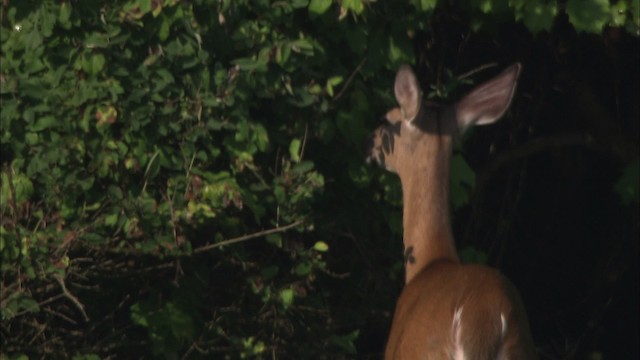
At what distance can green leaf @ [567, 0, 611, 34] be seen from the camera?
7.34 metres

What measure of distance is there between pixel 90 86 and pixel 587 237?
4.16 m

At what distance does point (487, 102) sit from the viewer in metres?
7.30

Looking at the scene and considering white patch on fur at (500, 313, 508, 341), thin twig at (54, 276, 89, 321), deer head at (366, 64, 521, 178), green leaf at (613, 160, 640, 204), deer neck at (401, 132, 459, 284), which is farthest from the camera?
green leaf at (613, 160, 640, 204)

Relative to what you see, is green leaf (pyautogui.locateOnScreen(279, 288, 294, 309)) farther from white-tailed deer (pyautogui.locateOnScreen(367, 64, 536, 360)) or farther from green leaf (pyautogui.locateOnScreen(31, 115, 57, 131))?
green leaf (pyautogui.locateOnScreen(31, 115, 57, 131))

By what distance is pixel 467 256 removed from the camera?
802 cm

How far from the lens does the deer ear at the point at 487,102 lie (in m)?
7.27

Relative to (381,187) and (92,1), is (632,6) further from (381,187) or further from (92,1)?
(92,1)

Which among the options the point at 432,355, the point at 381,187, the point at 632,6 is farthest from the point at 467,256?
the point at 432,355

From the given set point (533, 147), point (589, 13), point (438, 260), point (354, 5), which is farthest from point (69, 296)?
point (533, 147)

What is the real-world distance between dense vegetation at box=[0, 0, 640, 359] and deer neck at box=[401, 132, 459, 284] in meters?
0.34

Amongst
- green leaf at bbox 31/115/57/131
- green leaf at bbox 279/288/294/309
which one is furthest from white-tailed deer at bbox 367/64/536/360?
green leaf at bbox 31/115/57/131

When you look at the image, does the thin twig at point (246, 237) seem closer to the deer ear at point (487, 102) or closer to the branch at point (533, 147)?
the deer ear at point (487, 102)

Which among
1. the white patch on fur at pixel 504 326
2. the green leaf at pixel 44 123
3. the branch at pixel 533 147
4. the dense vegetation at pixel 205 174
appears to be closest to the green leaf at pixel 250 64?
the dense vegetation at pixel 205 174

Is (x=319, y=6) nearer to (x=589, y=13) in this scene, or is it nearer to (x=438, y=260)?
(x=438, y=260)
